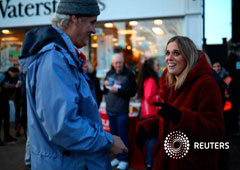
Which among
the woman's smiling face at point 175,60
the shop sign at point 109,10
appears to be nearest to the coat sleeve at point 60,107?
the woman's smiling face at point 175,60

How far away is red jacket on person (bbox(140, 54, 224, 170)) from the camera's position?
177 centimetres

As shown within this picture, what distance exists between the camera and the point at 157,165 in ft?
6.79

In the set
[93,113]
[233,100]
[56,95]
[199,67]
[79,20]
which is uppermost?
[79,20]

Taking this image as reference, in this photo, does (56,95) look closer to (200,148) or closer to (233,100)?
(200,148)

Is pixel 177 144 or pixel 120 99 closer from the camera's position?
pixel 177 144

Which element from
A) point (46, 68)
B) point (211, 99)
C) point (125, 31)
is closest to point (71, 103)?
point (46, 68)

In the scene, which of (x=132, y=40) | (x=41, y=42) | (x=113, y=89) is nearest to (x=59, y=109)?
(x=41, y=42)

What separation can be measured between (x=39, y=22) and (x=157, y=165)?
639 centimetres

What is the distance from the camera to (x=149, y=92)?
13.3 feet

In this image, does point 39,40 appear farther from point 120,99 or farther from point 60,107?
point 120,99

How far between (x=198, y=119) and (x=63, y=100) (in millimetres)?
1086

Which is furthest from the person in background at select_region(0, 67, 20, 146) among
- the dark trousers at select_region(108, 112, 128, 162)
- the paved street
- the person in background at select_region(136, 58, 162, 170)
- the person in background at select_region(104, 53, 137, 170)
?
the person in background at select_region(136, 58, 162, 170)

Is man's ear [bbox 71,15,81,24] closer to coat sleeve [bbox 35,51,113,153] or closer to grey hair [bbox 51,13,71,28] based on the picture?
grey hair [bbox 51,13,71,28]

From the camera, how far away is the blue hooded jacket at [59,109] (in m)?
1.18
